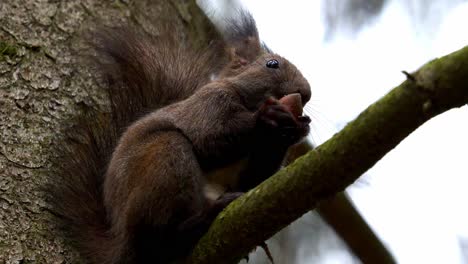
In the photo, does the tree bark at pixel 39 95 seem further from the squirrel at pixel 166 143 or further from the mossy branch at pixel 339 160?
the mossy branch at pixel 339 160

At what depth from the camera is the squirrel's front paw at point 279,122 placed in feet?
8.73

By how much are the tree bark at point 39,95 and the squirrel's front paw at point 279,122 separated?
83cm

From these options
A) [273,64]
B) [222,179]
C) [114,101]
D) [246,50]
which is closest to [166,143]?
[222,179]

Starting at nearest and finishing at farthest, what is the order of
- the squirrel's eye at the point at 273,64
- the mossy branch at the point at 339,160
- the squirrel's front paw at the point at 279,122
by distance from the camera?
the mossy branch at the point at 339,160
the squirrel's front paw at the point at 279,122
the squirrel's eye at the point at 273,64

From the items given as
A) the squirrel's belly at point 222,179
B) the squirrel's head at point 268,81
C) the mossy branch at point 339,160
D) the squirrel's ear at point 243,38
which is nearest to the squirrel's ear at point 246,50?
the squirrel's ear at point 243,38

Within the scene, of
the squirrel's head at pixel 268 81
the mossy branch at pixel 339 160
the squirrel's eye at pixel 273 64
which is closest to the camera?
the mossy branch at pixel 339 160

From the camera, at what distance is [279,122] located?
8.71 feet

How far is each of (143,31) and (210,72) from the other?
54 centimetres

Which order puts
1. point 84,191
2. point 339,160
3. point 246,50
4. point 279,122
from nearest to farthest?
point 339,160 → point 279,122 → point 84,191 → point 246,50

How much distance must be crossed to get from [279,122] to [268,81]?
17.8 inches

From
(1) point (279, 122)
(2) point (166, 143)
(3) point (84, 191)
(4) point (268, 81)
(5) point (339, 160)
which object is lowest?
(3) point (84, 191)

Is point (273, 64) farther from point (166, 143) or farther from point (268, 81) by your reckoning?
point (166, 143)

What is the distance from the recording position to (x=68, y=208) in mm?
2791

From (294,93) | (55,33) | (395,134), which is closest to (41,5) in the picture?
(55,33)
